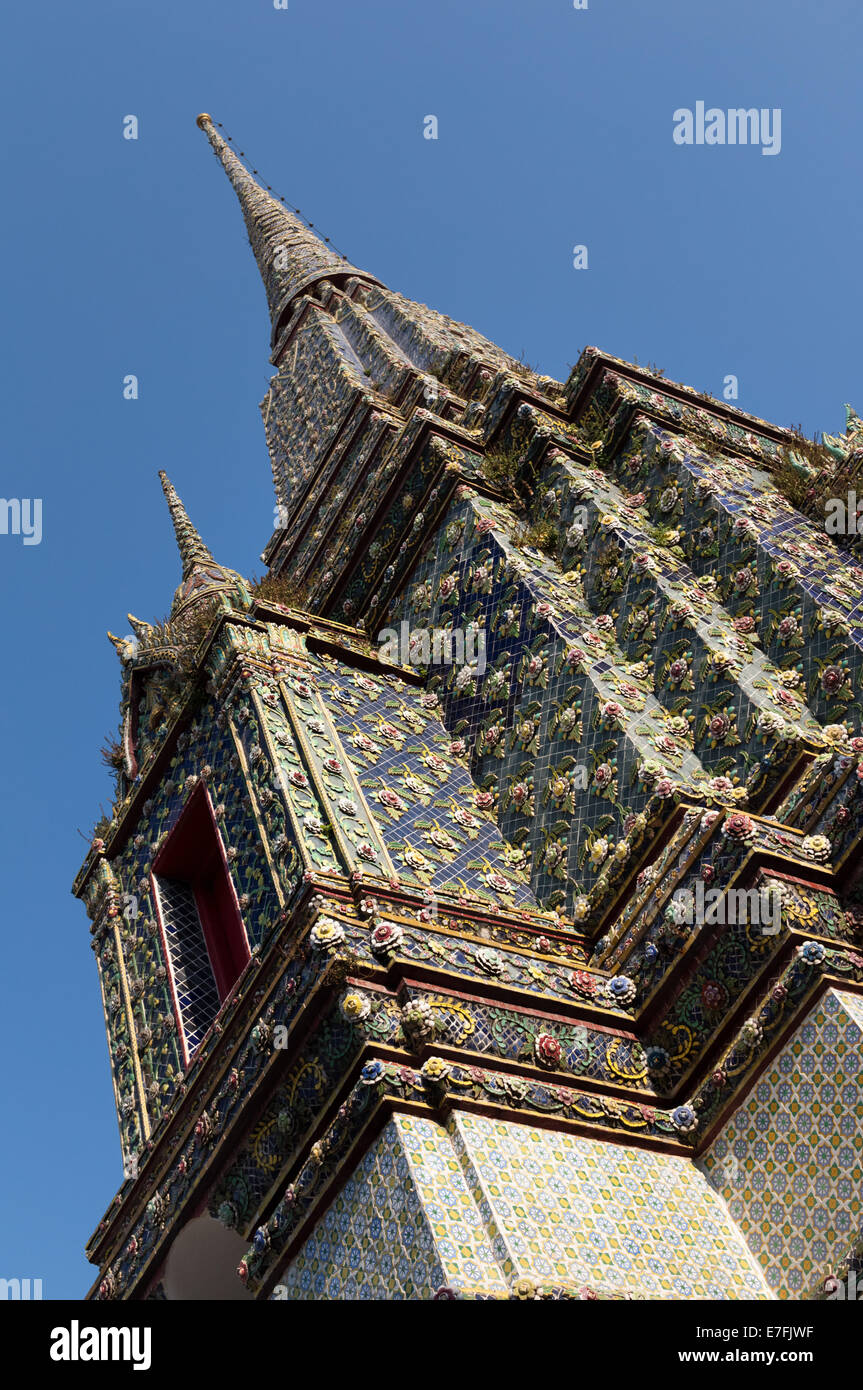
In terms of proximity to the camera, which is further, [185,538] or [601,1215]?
[185,538]

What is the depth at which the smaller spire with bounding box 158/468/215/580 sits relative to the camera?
1171 centimetres

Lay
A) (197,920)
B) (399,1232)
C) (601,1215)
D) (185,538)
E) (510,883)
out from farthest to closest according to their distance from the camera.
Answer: (185,538) → (197,920) → (510,883) → (601,1215) → (399,1232)

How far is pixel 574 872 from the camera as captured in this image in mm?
8453

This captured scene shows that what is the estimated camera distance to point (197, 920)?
9695 millimetres

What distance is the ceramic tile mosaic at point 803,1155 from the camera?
19.7 feet

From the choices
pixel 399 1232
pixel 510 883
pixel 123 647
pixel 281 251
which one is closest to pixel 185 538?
pixel 123 647

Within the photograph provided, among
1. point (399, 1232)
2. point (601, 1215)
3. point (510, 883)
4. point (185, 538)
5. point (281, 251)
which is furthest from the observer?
point (281, 251)

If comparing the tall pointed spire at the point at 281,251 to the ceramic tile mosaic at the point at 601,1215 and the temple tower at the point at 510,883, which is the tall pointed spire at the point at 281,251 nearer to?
the temple tower at the point at 510,883

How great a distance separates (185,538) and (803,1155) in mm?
8144

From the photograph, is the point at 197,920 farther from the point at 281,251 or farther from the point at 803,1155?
the point at 281,251

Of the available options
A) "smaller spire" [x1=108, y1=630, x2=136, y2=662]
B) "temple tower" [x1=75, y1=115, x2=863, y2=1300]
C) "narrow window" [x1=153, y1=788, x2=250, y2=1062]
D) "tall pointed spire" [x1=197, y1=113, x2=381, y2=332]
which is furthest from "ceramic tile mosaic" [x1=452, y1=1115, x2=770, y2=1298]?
"tall pointed spire" [x1=197, y1=113, x2=381, y2=332]

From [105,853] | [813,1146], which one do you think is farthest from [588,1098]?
[105,853]

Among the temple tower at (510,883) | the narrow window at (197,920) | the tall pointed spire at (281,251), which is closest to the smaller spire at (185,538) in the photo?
the temple tower at (510,883)

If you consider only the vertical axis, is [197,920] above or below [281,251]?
below
